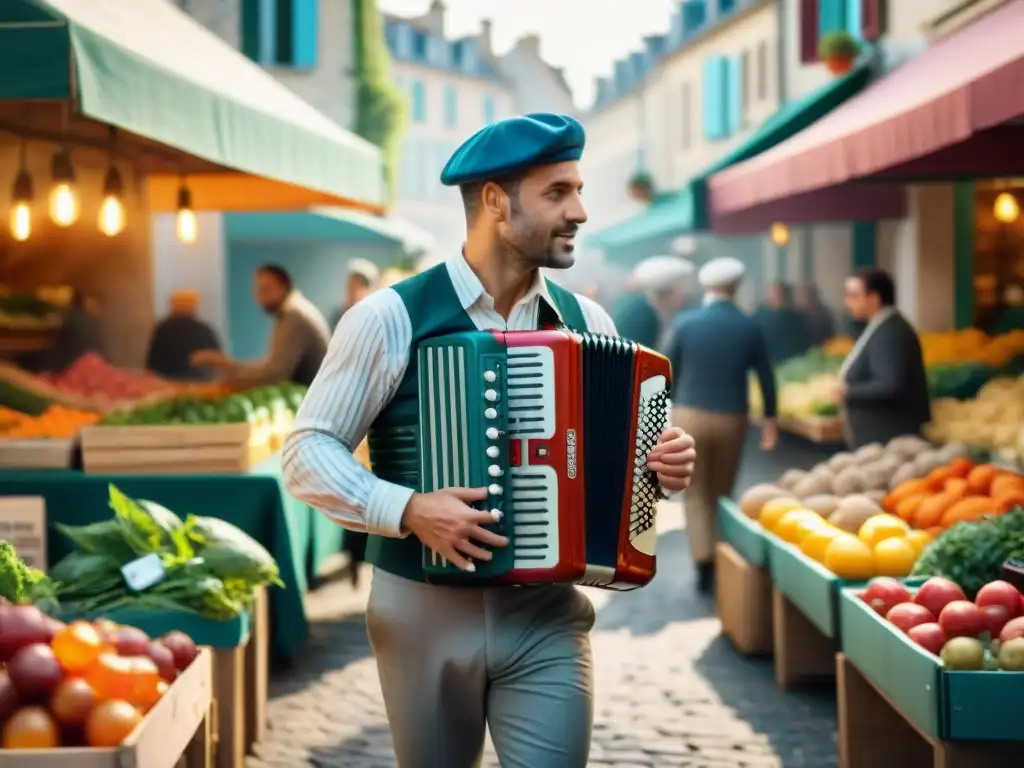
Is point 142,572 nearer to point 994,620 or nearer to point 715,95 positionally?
point 994,620

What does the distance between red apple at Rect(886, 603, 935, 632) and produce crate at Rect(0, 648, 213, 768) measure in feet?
7.21

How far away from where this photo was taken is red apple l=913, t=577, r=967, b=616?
5289 millimetres

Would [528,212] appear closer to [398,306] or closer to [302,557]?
[398,306]

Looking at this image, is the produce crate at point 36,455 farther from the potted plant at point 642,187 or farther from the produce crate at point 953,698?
the potted plant at point 642,187

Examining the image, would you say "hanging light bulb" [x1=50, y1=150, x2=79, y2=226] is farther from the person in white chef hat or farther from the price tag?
the person in white chef hat

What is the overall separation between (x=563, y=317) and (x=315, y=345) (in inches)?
253

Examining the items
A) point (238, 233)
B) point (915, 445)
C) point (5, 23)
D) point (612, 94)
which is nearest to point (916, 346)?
point (915, 445)

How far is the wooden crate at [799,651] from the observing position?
292 inches

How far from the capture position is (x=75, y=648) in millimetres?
4207

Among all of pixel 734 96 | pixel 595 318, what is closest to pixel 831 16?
pixel 734 96

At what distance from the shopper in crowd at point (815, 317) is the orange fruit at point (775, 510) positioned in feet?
37.5

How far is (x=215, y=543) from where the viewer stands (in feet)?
19.2

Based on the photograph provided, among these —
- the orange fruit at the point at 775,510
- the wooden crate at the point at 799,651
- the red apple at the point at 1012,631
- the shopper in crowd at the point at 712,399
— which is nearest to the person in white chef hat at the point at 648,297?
the shopper in crowd at the point at 712,399

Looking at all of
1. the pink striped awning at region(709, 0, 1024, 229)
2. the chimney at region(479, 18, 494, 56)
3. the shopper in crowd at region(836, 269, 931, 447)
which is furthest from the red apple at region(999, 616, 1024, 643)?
the chimney at region(479, 18, 494, 56)
